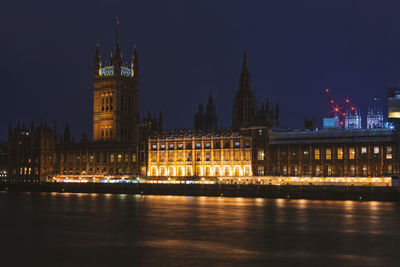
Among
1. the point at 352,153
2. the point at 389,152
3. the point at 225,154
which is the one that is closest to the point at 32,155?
the point at 225,154

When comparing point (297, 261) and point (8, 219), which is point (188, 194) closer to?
point (8, 219)

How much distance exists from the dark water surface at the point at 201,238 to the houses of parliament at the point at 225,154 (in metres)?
61.2

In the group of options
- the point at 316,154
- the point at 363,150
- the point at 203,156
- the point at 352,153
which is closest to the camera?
the point at 363,150

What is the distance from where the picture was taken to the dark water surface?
137ft

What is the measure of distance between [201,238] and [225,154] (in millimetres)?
104660

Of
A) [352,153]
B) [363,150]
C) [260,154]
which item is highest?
[363,150]

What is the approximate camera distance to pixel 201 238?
173ft

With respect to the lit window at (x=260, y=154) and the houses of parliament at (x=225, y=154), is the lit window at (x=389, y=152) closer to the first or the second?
the houses of parliament at (x=225, y=154)

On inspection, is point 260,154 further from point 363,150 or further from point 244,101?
point 244,101

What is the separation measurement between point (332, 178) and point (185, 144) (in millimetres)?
44264

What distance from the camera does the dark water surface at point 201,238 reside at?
137 feet

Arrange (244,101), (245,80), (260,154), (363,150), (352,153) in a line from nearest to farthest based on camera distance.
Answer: (363,150)
(352,153)
(260,154)
(244,101)
(245,80)

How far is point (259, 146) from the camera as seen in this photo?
504 feet

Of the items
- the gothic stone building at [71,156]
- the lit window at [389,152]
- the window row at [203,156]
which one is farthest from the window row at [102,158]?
the lit window at [389,152]
